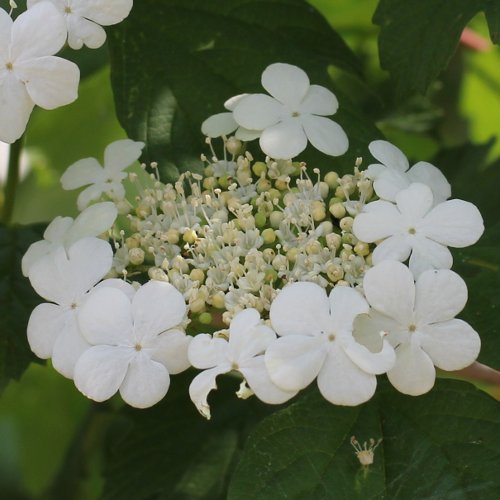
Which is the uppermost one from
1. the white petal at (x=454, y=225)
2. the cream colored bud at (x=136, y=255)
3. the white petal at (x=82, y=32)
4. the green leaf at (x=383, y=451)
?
the white petal at (x=82, y=32)

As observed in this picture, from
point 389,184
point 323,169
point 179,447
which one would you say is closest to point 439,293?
point 389,184

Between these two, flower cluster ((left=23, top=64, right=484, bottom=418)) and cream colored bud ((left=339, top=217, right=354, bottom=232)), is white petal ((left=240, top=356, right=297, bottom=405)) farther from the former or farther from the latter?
cream colored bud ((left=339, top=217, right=354, bottom=232))

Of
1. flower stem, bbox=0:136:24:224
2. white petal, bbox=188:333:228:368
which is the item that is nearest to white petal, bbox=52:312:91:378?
white petal, bbox=188:333:228:368

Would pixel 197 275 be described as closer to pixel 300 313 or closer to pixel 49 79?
pixel 300 313

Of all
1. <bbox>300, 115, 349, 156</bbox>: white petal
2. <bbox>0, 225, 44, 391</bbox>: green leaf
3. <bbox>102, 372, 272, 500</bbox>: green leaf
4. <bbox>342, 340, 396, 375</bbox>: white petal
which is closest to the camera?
<bbox>342, 340, 396, 375</bbox>: white petal

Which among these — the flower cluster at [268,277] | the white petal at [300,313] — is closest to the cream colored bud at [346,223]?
the flower cluster at [268,277]

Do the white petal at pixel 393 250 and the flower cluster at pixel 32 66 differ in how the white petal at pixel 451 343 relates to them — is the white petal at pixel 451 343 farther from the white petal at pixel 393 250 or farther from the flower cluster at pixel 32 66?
the flower cluster at pixel 32 66

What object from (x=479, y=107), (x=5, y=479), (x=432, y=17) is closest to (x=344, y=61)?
(x=432, y=17)
